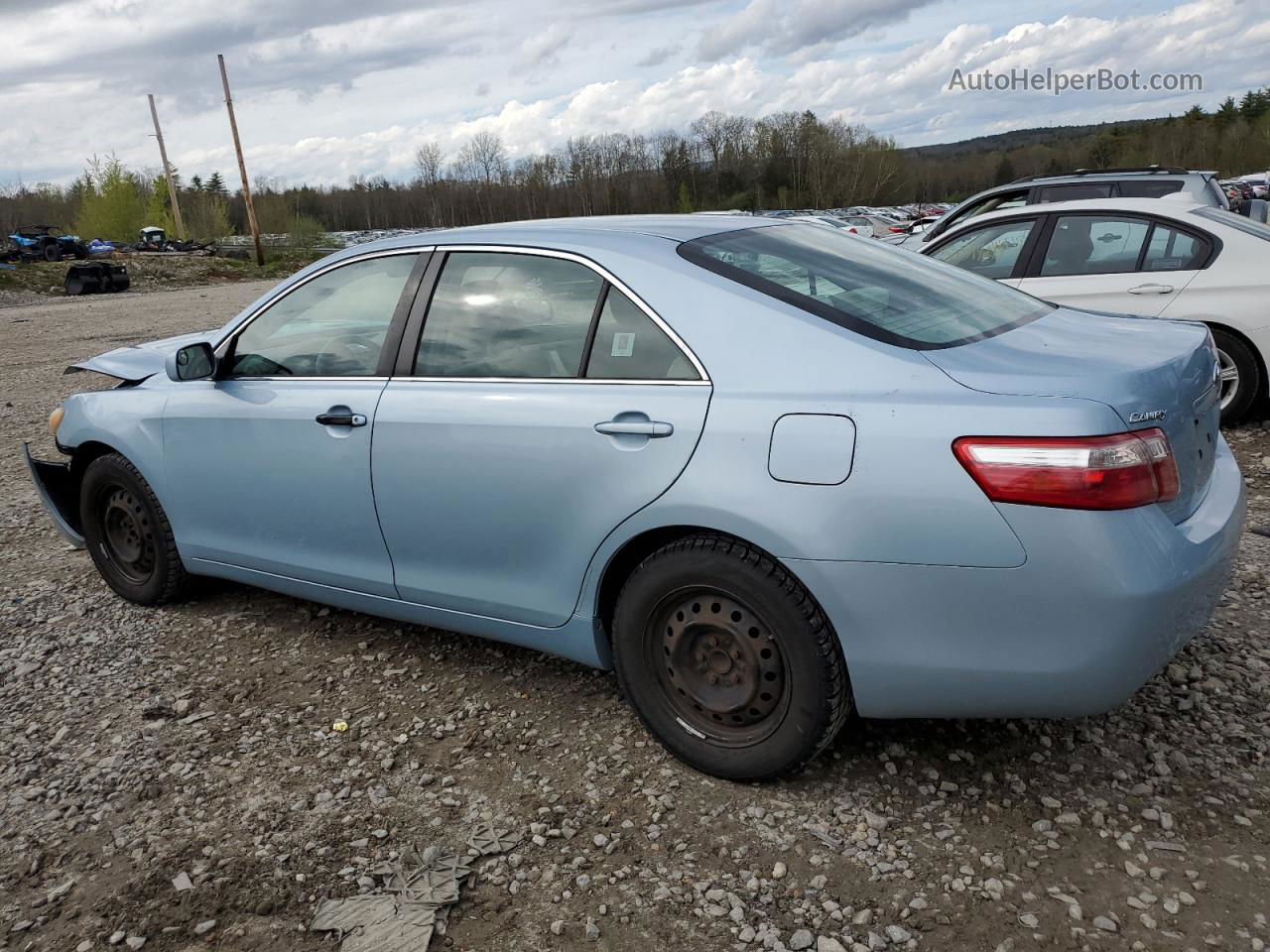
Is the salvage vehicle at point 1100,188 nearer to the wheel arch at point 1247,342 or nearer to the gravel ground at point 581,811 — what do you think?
the wheel arch at point 1247,342

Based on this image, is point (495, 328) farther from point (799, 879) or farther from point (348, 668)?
point (799, 879)

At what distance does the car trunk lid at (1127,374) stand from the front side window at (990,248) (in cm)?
461

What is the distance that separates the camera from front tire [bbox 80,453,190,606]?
4.49 m

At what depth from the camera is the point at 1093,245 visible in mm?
7156

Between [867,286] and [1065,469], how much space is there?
0.99 meters

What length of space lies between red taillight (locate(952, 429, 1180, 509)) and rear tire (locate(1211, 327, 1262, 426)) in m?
4.97

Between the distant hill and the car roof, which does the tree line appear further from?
the car roof

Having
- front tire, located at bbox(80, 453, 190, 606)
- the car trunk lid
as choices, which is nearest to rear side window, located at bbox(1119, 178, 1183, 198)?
the car trunk lid

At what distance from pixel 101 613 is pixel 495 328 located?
2.65m

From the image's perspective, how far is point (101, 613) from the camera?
4.71m

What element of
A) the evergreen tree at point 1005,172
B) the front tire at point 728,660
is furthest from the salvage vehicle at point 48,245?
the evergreen tree at point 1005,172

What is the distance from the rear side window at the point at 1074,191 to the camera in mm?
10641

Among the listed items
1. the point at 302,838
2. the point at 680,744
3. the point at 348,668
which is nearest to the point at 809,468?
the point at 680,744

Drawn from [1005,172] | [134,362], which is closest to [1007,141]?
[1005,172]
